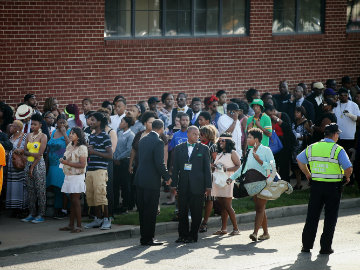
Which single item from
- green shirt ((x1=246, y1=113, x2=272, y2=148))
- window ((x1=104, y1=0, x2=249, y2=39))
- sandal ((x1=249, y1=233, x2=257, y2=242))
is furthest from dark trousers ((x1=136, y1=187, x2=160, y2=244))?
window ((x1=104, y1=0, x2=249, y2=39))

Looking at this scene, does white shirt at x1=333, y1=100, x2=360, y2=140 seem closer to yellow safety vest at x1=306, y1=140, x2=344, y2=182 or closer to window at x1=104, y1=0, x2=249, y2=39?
window at x1=104, y1=0, x2=249, y2=39

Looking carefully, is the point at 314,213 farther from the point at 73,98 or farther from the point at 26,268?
the point at 73,98

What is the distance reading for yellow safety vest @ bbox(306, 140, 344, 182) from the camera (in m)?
11.8

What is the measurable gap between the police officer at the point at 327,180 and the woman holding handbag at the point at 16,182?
501 cm

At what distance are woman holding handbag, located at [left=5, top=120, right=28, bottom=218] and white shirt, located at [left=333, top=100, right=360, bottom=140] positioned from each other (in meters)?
7.15

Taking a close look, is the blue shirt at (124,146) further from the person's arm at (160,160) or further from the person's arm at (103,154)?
the person's arm at (160,160)

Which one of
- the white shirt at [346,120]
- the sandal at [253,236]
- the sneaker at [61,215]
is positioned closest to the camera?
the sandal at [253,236]

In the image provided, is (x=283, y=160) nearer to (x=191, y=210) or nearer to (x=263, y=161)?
(x=263, y=161)

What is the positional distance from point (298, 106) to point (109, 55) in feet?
14.3

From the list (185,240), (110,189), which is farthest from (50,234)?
(185,240)

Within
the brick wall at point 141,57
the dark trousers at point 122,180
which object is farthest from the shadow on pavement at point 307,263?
the brick wall at point 141,57

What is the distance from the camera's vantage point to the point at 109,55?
60.8 ft

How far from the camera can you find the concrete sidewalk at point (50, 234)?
12.1 meters

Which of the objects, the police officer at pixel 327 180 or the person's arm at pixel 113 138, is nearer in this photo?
the police officer at pixel 327 180
